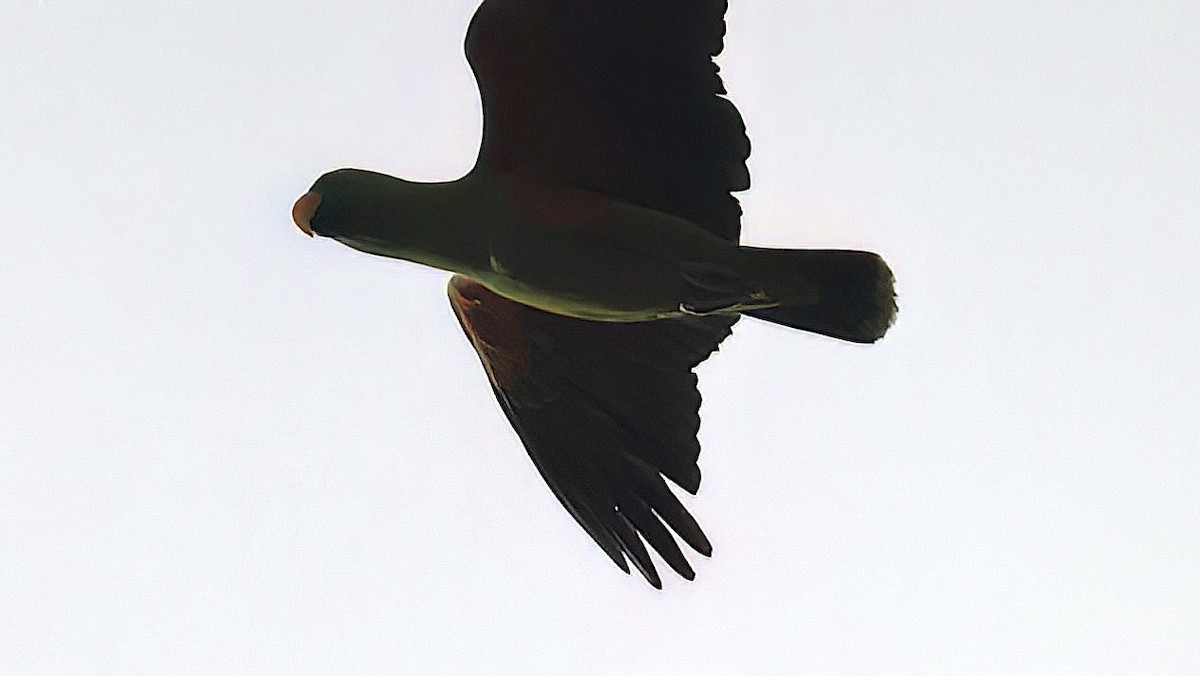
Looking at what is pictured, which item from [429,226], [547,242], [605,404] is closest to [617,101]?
[547,242]

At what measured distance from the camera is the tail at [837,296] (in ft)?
9.71

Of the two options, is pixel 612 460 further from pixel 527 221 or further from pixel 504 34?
pixel 504 34

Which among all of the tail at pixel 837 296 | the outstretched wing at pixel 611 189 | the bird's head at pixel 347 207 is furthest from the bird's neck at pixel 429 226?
the tail at pixel 837 296

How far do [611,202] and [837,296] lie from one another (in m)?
0.56

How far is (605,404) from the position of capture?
126 inches

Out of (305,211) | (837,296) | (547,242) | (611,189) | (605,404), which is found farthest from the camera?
(605,404)

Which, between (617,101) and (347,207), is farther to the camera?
(617,101)

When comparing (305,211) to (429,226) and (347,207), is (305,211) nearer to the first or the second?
(347,207)

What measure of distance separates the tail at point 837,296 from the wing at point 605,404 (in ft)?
0.77

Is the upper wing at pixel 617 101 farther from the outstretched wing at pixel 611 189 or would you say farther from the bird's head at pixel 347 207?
the bird's head at pixel 347 207

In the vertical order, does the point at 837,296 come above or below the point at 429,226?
above

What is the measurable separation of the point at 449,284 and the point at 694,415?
0.66 metres

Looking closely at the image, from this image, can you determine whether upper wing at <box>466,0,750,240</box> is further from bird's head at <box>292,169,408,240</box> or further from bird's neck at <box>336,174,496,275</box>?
bird's head at <box>292,169,408,240</box>

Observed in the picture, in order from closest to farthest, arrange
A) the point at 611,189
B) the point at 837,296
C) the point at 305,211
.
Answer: the point at 305,211 < the point at 611,189 < the point at 837,296
